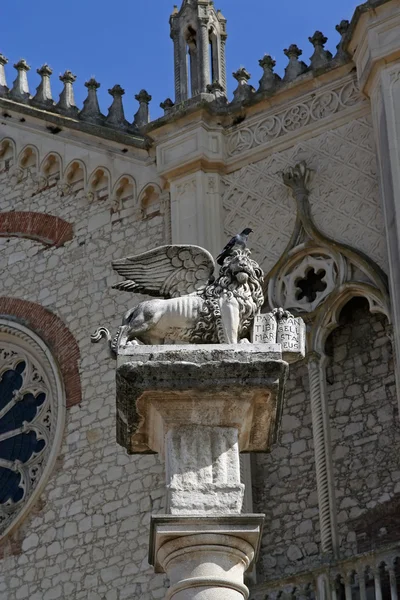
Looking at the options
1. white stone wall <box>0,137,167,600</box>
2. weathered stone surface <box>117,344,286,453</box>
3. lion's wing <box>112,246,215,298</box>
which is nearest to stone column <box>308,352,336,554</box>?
white stone wall <box>0,137,167,600</box>

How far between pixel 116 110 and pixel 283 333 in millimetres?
8880

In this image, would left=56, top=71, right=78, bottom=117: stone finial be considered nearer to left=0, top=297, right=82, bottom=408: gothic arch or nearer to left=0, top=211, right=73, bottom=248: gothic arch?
left=0, top=211, right=73, bottom=248: gothic arch

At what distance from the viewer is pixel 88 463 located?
48.9 ft

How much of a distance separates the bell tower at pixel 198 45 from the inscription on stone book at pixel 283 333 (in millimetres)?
7836

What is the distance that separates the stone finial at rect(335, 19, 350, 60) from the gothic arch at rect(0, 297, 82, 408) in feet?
13.1

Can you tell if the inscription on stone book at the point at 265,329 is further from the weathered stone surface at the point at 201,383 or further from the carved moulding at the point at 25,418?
the carved moulding at the point at 25,418

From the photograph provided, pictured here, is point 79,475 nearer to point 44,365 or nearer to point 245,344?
point 44,365

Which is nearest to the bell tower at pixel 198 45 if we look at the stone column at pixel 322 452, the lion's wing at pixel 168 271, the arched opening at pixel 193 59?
the arched opening at pixel 193 59

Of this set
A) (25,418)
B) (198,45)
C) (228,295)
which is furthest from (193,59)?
(228,295)

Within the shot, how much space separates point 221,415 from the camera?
26.8ft

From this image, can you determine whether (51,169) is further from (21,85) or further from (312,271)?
(312,271)

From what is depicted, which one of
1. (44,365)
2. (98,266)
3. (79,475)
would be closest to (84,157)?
(98,266)

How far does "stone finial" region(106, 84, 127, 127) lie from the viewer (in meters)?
16.7

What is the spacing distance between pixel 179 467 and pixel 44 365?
8.06 m
